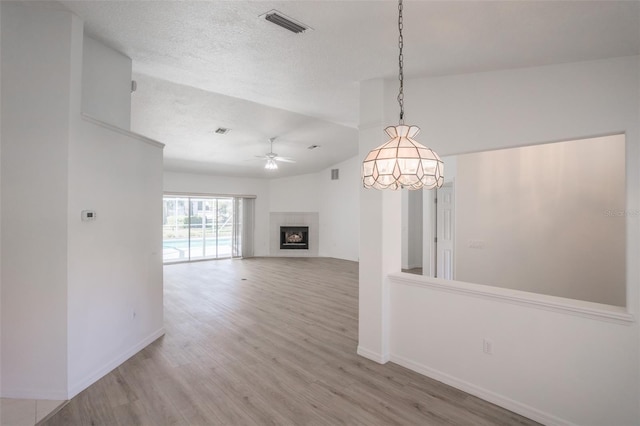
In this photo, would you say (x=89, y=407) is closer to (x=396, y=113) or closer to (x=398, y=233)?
(x=398, y=233)

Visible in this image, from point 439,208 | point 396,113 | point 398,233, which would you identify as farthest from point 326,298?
point 396,113

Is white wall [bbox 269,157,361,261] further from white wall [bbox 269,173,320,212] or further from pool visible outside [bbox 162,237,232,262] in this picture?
pool visible outside [bbox 162,237,232,262]

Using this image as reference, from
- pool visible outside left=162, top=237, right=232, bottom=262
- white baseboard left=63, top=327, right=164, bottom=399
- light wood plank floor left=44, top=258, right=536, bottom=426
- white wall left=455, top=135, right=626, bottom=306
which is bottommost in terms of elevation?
light wood plank floor left=44, top=258, right=536, bottom=426

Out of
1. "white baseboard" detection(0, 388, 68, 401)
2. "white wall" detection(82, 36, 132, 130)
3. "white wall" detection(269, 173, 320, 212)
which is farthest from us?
"white wall" detection(269, 173, 320, 212)

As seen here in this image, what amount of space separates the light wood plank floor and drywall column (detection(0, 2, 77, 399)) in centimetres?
54

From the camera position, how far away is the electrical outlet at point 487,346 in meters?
2.74

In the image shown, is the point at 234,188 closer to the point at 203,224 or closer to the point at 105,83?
the point at 203,224

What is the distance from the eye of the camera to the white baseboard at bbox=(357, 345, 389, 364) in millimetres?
3432

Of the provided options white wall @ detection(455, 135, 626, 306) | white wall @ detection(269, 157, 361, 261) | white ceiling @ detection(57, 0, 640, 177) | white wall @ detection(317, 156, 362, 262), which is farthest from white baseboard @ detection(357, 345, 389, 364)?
white wall @ detection(269, 157, 361, 261)

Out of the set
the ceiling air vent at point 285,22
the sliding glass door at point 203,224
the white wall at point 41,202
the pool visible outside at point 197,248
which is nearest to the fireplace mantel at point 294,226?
the sliding glass door at point 203,224

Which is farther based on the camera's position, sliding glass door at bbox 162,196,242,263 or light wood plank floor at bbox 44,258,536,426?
sliding glass door at bbox 162,196,242,263

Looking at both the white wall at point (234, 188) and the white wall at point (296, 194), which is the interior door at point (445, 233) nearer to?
the white wall at point (296, 194)

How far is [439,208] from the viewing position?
7.10 metres

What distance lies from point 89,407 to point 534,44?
14.6 feet
